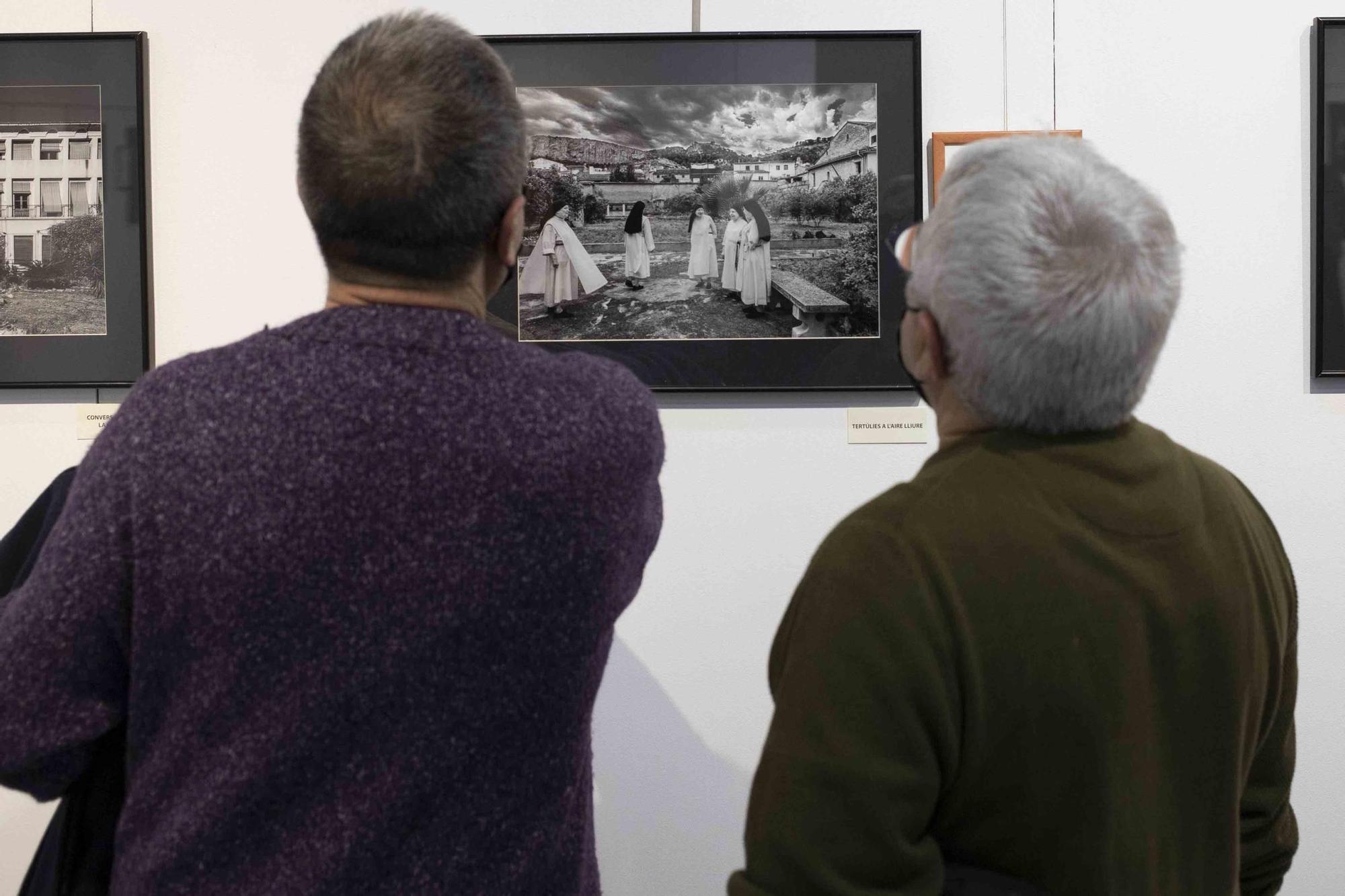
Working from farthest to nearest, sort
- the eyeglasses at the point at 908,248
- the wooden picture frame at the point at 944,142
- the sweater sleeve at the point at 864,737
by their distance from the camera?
the wooden picture frame at the point at 944,142 → the eyeglasses at the point at 908,248 → the sweater sleeve at the point at 864,737

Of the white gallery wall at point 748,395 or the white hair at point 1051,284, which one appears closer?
the white hair at point 1051,284

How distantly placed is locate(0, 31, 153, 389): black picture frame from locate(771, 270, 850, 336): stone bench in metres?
1.15

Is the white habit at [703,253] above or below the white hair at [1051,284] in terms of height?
above

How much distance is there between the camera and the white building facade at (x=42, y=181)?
181 cm

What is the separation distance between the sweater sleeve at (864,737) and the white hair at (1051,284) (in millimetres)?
152

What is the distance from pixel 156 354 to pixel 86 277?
0.58ft

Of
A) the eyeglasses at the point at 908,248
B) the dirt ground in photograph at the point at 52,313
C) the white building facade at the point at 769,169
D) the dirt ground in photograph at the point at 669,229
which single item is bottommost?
the eyeglasses at the point at 908,248

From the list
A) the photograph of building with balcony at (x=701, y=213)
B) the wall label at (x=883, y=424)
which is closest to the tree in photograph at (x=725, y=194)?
the photograph of building with balcony at (x=701, y=213)

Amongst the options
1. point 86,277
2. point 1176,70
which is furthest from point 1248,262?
point 86,277

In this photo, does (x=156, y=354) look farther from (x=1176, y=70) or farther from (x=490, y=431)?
(x=1176, y=70)

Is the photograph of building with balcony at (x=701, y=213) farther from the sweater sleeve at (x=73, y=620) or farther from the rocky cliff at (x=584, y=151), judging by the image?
the sweater sleeve at (x=73, y=620)

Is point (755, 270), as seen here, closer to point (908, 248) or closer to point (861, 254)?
point (861, 254)

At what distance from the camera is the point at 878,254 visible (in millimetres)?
1818

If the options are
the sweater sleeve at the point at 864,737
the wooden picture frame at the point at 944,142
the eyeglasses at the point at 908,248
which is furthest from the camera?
the wooden picture frame at the point at 944,142
